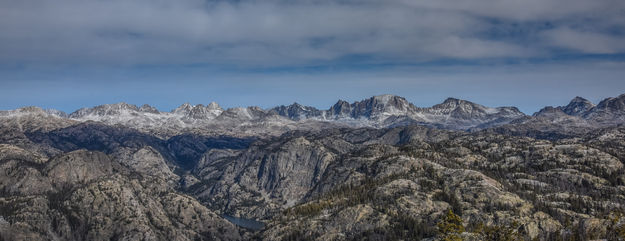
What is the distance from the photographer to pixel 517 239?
6722 inches

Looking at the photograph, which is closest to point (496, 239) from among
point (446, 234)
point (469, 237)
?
point (469, 237)

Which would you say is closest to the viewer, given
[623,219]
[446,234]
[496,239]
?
[446,234]

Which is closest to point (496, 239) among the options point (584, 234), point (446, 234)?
point (446, 234)

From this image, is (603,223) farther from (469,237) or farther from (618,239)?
(469,237)

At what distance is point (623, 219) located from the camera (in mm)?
186125

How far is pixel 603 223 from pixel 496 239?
62335mm

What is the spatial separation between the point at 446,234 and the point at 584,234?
7746 centimetres

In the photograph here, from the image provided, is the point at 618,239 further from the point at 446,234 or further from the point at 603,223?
the point at 446,234

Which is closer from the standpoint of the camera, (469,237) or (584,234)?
(469,237)

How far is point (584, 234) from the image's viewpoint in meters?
194

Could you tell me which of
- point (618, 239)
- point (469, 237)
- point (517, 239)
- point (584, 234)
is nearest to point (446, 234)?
point (469, 237)

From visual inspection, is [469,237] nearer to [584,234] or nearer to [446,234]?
[446,234]

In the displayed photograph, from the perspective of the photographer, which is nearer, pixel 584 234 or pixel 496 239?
pixel 496 239

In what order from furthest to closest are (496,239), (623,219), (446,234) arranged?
(623,219)
(496,239)
(446,234)
